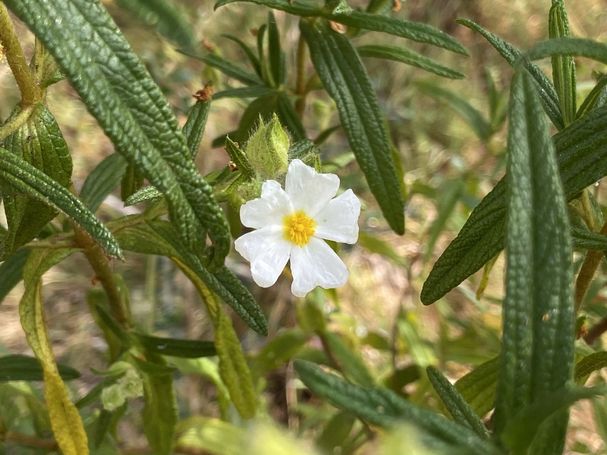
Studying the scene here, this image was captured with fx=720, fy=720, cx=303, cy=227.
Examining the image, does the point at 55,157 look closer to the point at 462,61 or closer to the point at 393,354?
the point at 393,354

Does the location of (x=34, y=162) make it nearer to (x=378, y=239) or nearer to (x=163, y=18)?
(x=163, y=18)

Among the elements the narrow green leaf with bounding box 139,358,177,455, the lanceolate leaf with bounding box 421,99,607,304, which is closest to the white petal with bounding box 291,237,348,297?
the lanceolate leaf with bounding box 421,99,607,304

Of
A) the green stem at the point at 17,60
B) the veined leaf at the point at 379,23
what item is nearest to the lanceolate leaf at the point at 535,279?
the veined leaf at the point at 379,23

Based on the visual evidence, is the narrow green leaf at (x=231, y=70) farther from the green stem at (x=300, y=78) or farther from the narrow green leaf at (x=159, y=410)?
the narrow green leaf at (x=159, y=410)

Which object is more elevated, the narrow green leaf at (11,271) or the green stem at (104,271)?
the narrow green leaf at (11,271)

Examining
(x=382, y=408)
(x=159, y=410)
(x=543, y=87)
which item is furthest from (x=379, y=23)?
(x=159, y=410)

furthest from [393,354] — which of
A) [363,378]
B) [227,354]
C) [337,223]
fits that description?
[337,223]
